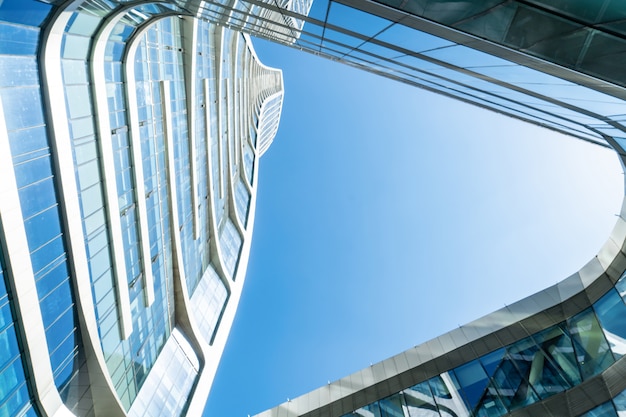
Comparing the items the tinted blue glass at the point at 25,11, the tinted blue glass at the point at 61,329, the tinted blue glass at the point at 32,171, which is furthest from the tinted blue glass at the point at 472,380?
the tinted blue glass at the point at 25,11

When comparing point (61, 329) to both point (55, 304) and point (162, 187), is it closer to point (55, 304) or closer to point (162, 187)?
point (55, 304)

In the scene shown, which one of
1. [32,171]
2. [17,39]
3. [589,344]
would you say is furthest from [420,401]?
[17,39]

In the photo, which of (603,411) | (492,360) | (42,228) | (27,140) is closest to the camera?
(603,411)

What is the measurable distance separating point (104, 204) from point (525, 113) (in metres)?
21.0

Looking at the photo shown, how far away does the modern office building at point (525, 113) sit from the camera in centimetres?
588

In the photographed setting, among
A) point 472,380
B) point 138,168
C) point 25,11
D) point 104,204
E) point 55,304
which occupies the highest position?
point 25,11

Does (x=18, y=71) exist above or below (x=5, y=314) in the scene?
above

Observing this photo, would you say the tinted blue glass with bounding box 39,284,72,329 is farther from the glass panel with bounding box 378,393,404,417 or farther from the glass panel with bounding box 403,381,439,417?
the glass panel with bounding box 403,381,439,417

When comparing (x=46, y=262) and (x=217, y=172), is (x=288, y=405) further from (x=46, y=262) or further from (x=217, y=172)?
(x=217, y=172)

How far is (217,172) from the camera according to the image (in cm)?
4084

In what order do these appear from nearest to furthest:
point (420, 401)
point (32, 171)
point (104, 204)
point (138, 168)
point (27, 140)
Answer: point (27, 140)
point (32, 171)
point (420, 401)
point (104, 204)
point (138, 168)

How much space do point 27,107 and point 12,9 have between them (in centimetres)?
332

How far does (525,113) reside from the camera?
14734mm

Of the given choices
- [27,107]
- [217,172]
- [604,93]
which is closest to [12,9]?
[27,107]
